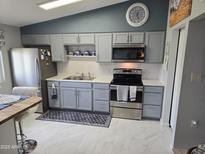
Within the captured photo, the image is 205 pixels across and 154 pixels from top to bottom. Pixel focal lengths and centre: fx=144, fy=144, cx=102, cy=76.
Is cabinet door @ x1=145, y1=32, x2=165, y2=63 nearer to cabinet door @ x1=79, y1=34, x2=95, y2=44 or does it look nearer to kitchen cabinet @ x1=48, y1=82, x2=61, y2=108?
cabinet door @ x1=79, y1=34, x2=95, y2=44

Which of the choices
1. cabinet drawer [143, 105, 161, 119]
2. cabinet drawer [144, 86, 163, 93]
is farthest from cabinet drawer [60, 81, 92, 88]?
cabinet drawer [143, 105, 161, 119]

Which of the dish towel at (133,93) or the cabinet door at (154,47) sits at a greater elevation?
the cabinet door at (154,47)

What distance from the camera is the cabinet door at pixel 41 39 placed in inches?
154

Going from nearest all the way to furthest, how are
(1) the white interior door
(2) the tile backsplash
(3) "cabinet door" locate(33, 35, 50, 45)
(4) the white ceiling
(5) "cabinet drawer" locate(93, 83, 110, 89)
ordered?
(1) the white interior door, (4) the white ceiling, (5) "cabinet drawer" locate(93, 83, 110, 89), (2) the tile backsplash, (3) "cabinet door" locate(33, 35, 50, 45)

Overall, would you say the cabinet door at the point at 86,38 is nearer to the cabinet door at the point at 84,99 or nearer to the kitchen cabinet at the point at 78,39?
the kitchen cabinet at the point at 78,39

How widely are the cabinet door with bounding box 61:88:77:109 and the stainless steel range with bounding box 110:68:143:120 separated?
995 mm

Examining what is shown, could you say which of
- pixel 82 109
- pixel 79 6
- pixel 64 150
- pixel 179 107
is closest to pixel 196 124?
pixel 179 107

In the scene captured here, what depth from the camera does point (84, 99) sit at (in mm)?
3680

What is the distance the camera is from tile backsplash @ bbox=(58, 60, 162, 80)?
150 inches

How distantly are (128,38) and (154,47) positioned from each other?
65 cm

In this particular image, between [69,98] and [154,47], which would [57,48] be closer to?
[69,98]

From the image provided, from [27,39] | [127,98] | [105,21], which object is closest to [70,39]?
[105,21]

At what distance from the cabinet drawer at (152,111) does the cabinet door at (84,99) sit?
1.34 meters

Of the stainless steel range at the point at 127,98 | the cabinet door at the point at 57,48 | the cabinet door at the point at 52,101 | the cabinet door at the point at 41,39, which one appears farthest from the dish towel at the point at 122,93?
the cabinet door at the point at 41,39
